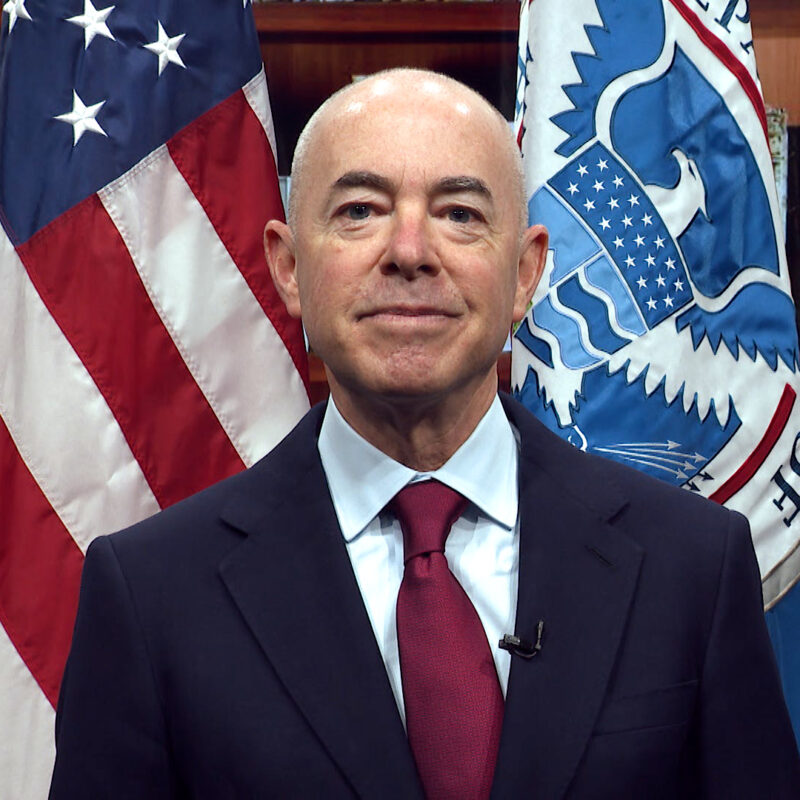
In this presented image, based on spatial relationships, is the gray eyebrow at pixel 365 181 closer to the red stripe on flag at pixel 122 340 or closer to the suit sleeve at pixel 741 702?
the suit sleeve at pixel 741 702

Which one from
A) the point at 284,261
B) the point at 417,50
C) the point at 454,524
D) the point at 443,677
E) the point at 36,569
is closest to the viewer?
the point at 443,677

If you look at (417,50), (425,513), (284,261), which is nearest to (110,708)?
(425,513)

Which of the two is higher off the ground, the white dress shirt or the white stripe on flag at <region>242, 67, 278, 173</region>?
the white stripe on flag at <region>242, 67, 278, 173</region>

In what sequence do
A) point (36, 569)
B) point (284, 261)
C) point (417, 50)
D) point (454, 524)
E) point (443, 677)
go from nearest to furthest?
point (443, 677), point (454, 524), point (284, 261), point (36, 569), point (417, 50)

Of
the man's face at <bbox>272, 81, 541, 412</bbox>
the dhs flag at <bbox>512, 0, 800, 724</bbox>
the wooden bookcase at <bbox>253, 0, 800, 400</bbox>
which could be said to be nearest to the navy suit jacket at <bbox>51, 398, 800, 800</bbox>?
the man's face at <bbox>272, 81, 541, 412</bbox>

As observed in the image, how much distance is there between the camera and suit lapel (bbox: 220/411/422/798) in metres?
0.86

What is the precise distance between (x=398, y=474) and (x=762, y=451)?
2.63 feet

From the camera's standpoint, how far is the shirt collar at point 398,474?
38.6 inches

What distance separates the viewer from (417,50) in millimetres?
2027

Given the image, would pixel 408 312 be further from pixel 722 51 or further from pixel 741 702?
pixel 722 51

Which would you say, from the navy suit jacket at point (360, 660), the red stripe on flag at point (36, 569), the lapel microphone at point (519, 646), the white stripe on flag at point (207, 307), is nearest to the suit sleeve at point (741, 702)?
the navy suit jacket at point (360, 660)

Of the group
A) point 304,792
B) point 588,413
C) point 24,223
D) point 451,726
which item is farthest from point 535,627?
point 24,223

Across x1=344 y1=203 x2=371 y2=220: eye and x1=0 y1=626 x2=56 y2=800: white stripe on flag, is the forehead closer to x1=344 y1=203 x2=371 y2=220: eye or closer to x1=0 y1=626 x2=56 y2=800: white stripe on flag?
x1=344 y1=203 x2=371 y2=220: eye

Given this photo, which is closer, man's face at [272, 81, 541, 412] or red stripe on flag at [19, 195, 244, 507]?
man's face at [272, 81, 541, 412]
